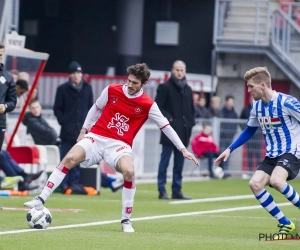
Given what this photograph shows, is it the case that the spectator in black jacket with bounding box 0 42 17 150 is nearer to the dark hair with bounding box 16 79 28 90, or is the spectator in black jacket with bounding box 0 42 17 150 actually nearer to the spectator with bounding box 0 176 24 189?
the dark hair with bounding box 16 79 28 90

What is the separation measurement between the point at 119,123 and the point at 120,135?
14 cm

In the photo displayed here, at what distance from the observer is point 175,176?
18562 mm

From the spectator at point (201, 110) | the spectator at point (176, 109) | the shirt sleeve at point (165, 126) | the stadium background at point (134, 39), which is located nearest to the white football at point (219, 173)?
the spectator at point (201, 110)

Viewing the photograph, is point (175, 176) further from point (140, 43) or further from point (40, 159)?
point (140, 43)

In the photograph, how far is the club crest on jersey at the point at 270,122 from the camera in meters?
12.3

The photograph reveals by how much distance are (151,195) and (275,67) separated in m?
12.9

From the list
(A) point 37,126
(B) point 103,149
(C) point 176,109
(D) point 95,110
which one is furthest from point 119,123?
(A) point 37,126

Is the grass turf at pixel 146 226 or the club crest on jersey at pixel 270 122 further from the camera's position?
the club crest on jersey at pixel 270 122

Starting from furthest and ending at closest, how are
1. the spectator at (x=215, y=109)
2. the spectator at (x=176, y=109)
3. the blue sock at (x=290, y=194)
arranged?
1. the spectator at (x=215, y=109)
2. the spectator at (x=176, y=109)
3. the blue sock at (x=290, y=194)

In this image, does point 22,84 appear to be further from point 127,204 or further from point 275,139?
point 275,139

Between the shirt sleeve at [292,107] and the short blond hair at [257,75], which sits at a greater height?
the short blond hair at [257,75]

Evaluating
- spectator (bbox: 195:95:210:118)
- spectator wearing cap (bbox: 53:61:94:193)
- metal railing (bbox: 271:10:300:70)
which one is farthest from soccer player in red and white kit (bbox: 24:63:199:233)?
metal railing (bbox: 271:10:300:70)

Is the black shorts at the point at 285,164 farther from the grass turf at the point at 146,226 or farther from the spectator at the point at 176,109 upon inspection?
the spectator at the point at 176,109

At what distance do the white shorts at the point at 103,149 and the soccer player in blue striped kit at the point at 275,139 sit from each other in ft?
3.63
